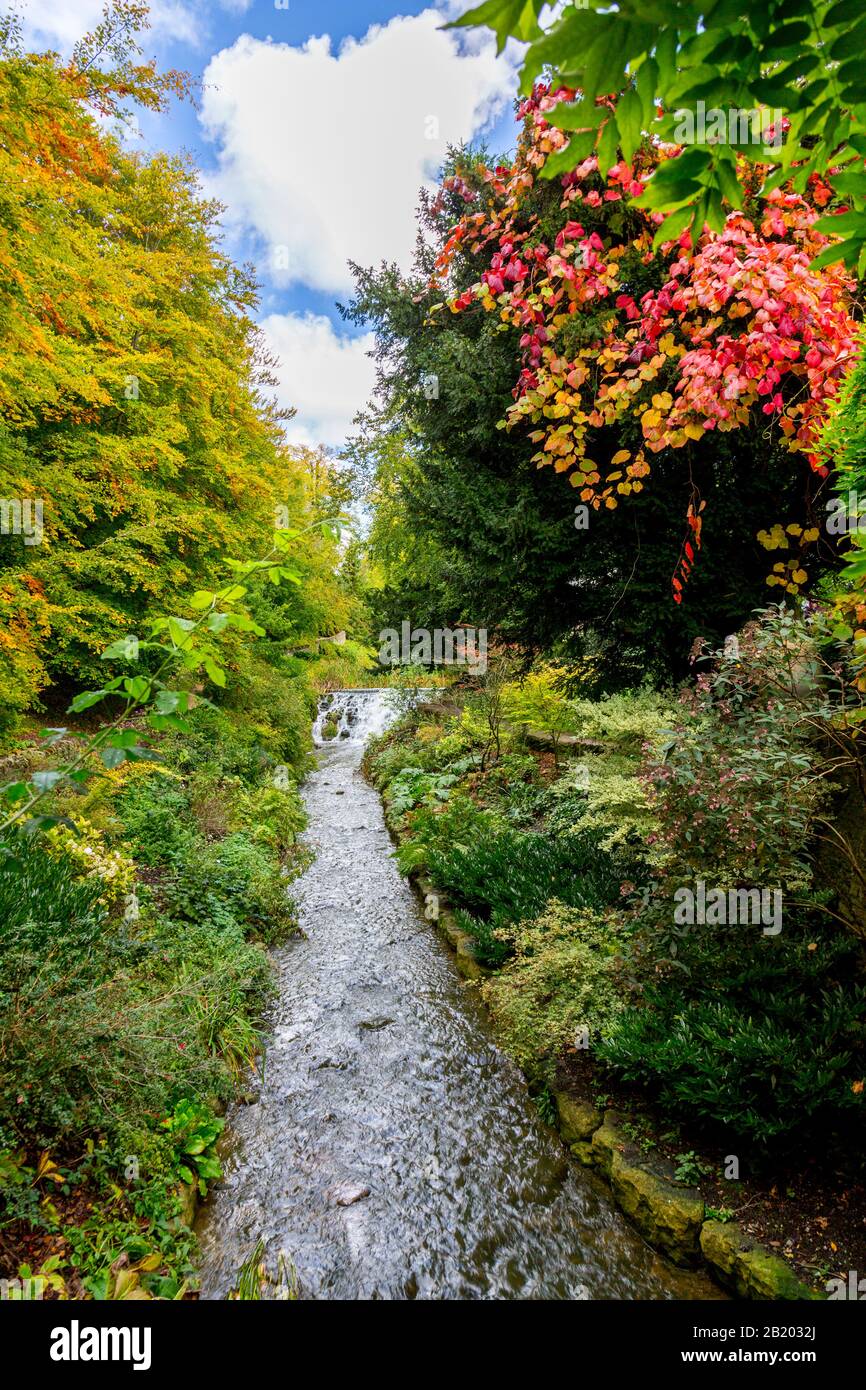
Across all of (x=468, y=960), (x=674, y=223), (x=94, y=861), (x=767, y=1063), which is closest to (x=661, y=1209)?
(x=767, y=1063)

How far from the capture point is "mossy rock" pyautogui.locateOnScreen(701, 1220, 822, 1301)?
221 cm

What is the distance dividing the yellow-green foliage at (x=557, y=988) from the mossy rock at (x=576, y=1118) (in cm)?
28

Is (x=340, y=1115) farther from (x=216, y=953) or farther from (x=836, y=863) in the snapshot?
(x=836, y=863)

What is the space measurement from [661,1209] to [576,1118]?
0.68 m

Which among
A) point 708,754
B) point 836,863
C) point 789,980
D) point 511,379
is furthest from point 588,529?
point 789,980

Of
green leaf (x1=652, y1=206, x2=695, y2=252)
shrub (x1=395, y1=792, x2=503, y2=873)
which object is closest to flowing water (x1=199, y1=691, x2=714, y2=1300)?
shrub (x1=395, y1=792, x2=503, y2=873)

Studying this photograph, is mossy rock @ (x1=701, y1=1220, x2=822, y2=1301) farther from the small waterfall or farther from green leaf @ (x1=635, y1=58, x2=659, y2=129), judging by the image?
the small waterfall

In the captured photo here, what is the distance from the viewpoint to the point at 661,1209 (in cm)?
265

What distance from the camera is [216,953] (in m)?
4.46

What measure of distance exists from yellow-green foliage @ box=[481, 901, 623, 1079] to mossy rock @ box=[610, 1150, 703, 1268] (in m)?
0.70

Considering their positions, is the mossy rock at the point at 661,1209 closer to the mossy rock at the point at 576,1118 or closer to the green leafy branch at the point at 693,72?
the mossy rock at the point at 576,1118

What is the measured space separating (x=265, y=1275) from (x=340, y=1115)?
1.02 m

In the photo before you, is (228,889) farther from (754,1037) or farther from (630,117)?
Result: (630,117)

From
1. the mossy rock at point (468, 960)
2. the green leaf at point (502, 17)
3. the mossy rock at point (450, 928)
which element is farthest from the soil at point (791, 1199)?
the green leaf at point (502, 17)
